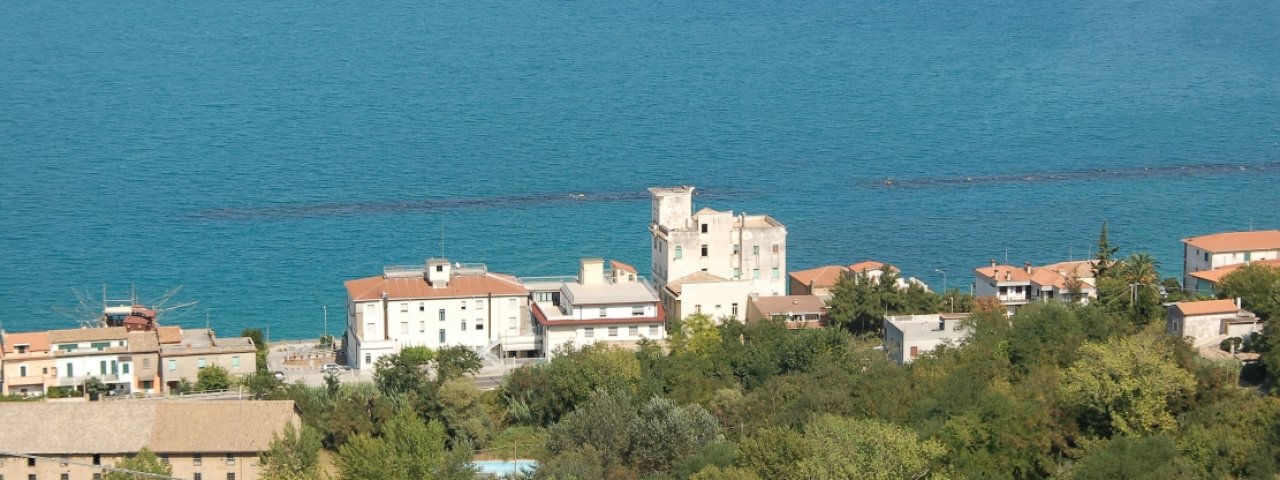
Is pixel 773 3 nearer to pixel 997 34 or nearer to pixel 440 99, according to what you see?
pixel 997 34

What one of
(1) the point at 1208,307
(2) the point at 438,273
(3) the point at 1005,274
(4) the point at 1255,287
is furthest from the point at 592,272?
(4) the point at 1255,287

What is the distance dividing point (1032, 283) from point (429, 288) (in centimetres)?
1426

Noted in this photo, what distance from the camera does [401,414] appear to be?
35125mm

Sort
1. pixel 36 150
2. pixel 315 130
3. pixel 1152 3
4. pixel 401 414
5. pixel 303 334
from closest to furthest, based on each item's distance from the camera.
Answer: pixel 401 414 < pixel 303 334 < pixel 36 150 < pixel 315 130 < pixel 1152 3

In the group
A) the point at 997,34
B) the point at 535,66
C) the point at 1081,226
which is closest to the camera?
the point at 1081,226

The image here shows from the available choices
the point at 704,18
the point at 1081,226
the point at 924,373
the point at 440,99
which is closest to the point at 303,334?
the point at 924,373

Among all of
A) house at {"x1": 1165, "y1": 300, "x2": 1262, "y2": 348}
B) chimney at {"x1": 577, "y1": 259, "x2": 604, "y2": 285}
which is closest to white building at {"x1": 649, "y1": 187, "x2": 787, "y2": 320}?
chimney at {"x1": 577, "y1": 259, "x2": 604, "y2": 285}

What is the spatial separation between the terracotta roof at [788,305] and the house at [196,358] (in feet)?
37.1

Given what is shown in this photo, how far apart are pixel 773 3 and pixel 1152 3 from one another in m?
23.7

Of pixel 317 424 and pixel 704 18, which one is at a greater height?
pixel 704 18

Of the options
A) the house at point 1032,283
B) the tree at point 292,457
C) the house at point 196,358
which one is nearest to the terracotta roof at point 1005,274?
the house at point 1032,283

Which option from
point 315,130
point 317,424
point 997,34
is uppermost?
point 997,34

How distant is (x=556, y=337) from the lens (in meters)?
42.4

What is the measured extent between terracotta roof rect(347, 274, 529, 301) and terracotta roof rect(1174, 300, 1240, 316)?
48.0ft
